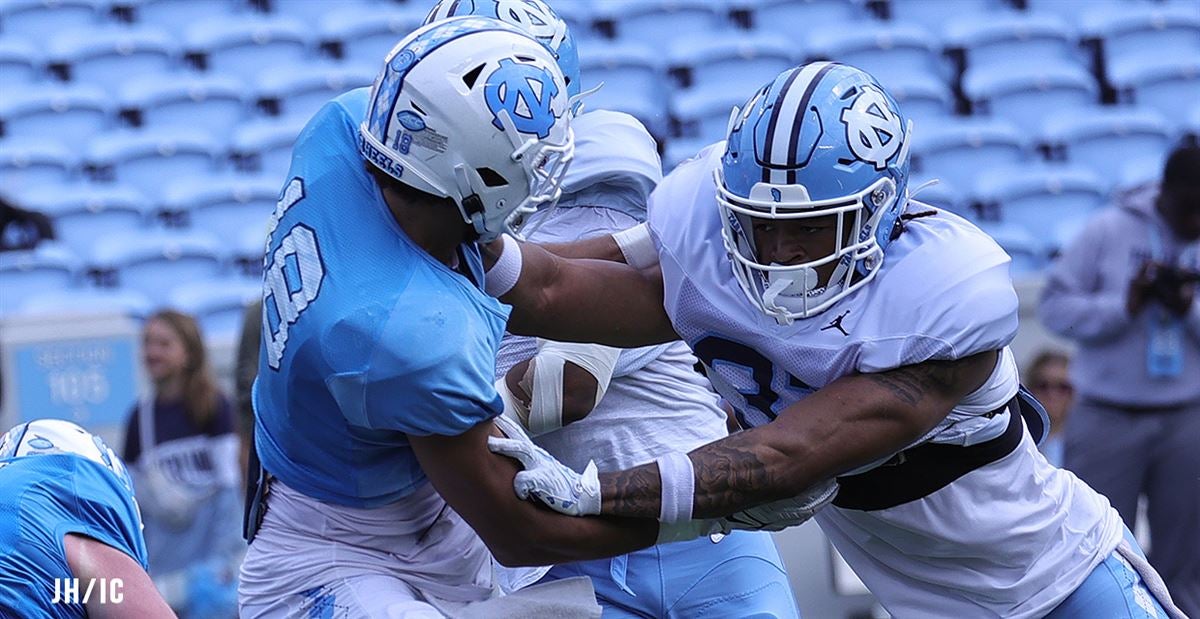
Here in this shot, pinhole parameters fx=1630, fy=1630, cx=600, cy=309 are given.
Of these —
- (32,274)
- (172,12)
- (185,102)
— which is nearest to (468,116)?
(32,274)

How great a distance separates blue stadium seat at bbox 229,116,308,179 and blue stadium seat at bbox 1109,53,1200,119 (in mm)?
4411

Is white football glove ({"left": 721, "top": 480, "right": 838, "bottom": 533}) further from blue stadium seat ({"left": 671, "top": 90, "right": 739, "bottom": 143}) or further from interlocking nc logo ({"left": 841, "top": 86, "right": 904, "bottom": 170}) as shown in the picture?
blue stadium seat ({"left": 671, "top": 90, "right": 739, "bottom": 143})

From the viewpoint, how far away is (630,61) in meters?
8.68

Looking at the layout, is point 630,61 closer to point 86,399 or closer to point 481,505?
point 86,399

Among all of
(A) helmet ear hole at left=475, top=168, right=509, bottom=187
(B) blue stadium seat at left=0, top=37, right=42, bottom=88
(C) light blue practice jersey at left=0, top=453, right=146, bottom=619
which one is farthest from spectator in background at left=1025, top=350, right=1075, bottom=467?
(B) blue stadium seat at left=0, top=37, right=42, bottom=88

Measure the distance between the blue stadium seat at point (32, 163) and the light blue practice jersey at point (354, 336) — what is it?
18.8 feet

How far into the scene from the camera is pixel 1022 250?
7.91 metres

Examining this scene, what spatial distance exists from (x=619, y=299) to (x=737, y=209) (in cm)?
46

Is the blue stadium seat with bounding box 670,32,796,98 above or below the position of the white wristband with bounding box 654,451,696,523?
below

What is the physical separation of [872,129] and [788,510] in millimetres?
612

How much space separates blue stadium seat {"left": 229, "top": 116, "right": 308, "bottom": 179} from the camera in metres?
8.29

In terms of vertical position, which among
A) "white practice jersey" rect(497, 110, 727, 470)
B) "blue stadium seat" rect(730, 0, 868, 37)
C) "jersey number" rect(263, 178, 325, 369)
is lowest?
"blue stadium seat" rect(730, 0, 868, 37)

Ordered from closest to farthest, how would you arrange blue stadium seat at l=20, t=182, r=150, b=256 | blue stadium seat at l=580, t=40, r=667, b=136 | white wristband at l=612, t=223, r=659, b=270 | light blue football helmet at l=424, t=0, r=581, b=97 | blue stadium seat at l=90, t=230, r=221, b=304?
white wristband at l=612, t=223, r=659, b=270 → light blue football helmet at l=424, t=0, r=581, b=97 → blue stadium seat at l=90, t=230, r=221, b=304 → blue stadium seat at l=20, t=182, r=150, b=256 → blue stadium seat at l=580, t=40, r=667, b=136

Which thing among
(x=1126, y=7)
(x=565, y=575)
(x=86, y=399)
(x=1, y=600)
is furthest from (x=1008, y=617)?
(x=1126, y=7)
